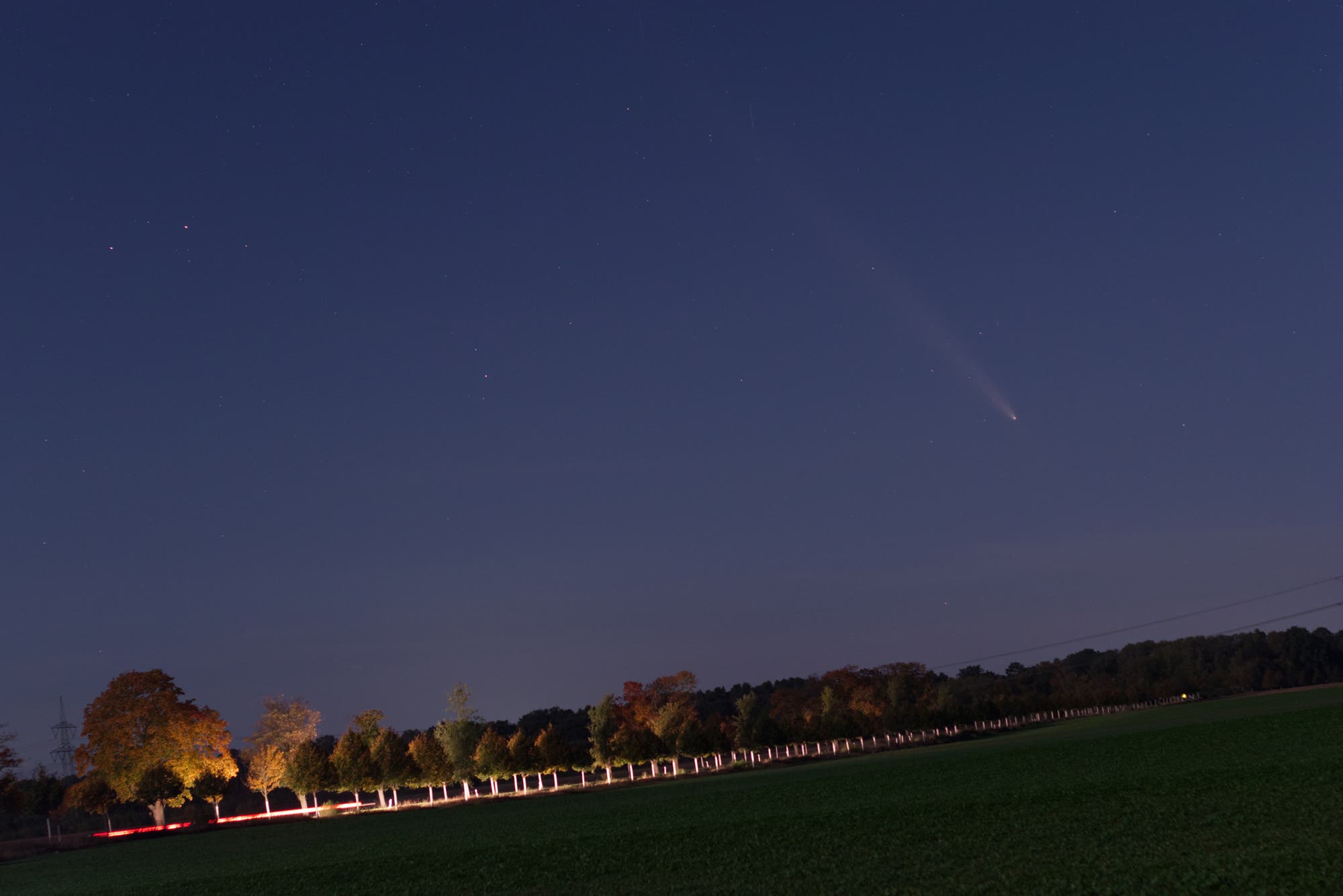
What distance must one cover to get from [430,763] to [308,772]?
413 inches

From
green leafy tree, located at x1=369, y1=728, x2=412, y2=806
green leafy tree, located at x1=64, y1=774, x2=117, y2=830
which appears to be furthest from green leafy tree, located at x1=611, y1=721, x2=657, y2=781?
green leafy tree, located at x1=64, y1=774, x2=117, y2=830

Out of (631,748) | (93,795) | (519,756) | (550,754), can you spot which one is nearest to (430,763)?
(519,756)

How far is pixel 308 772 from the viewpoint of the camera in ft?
287

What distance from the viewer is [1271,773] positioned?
107ft

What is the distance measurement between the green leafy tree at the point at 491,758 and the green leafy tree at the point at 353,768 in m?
10.1

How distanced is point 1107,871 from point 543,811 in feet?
149

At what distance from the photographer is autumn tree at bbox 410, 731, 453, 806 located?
3578 inches

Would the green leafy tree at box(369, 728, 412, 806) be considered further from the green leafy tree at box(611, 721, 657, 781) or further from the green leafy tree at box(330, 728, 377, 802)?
the green leafy tree at box(611, 721, 657, 781)

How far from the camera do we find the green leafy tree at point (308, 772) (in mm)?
87375

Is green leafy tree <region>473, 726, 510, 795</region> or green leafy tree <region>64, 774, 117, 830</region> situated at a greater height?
green leafy tree <region>64, 774, 117, 830</region>

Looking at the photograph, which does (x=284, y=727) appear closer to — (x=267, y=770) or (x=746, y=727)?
(x=267, y=770)

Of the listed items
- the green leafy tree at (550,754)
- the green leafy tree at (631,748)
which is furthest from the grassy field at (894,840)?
the green leafy tree at (631,748)

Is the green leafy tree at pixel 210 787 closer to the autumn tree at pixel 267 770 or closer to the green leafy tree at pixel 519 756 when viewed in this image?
the autumn tree at pixel 267 770

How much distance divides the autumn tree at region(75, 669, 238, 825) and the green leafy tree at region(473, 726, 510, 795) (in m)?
22.6
